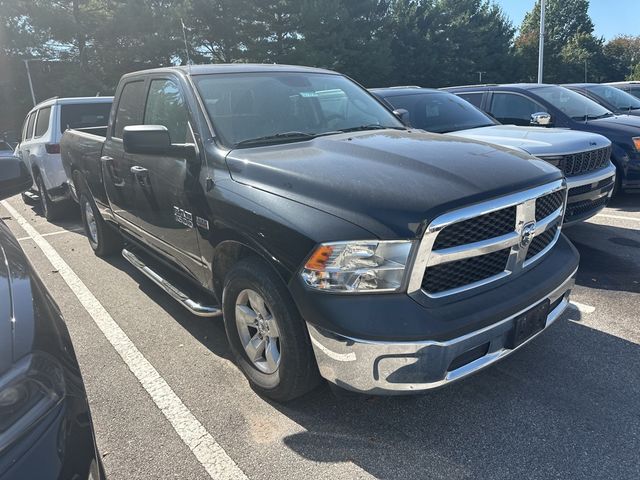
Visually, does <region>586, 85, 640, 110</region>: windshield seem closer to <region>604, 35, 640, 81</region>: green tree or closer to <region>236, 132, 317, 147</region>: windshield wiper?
<region>236, 132, 317, 147</region>: windshield wiper

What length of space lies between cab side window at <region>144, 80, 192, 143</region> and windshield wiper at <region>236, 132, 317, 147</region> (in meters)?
0.44

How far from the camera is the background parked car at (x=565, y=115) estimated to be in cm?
714

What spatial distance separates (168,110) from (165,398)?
6.87 ft

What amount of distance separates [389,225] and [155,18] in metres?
34.2

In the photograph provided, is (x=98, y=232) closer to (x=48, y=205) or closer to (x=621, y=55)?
(x=48, y=205)

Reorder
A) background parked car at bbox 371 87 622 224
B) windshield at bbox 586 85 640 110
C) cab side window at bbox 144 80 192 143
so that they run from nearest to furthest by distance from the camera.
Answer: cab side window at bbox 144 80 192 143 → background parked car at bbox 371 87 622 224 → windshield at bbox 586 85 640 110

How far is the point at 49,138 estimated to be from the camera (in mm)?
7691

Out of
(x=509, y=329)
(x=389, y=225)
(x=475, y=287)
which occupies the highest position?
(x=389, y=225)

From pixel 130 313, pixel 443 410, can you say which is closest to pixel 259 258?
pixel 443 410

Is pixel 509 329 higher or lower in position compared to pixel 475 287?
lower

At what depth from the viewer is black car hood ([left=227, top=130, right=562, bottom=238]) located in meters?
2.35

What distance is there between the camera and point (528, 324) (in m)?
2.61

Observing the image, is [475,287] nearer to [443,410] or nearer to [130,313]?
[443,410]

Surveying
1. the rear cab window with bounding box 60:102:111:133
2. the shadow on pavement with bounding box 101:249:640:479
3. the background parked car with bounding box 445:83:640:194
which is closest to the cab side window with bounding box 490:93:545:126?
the background parked car with bounding box 445:83:640:194
